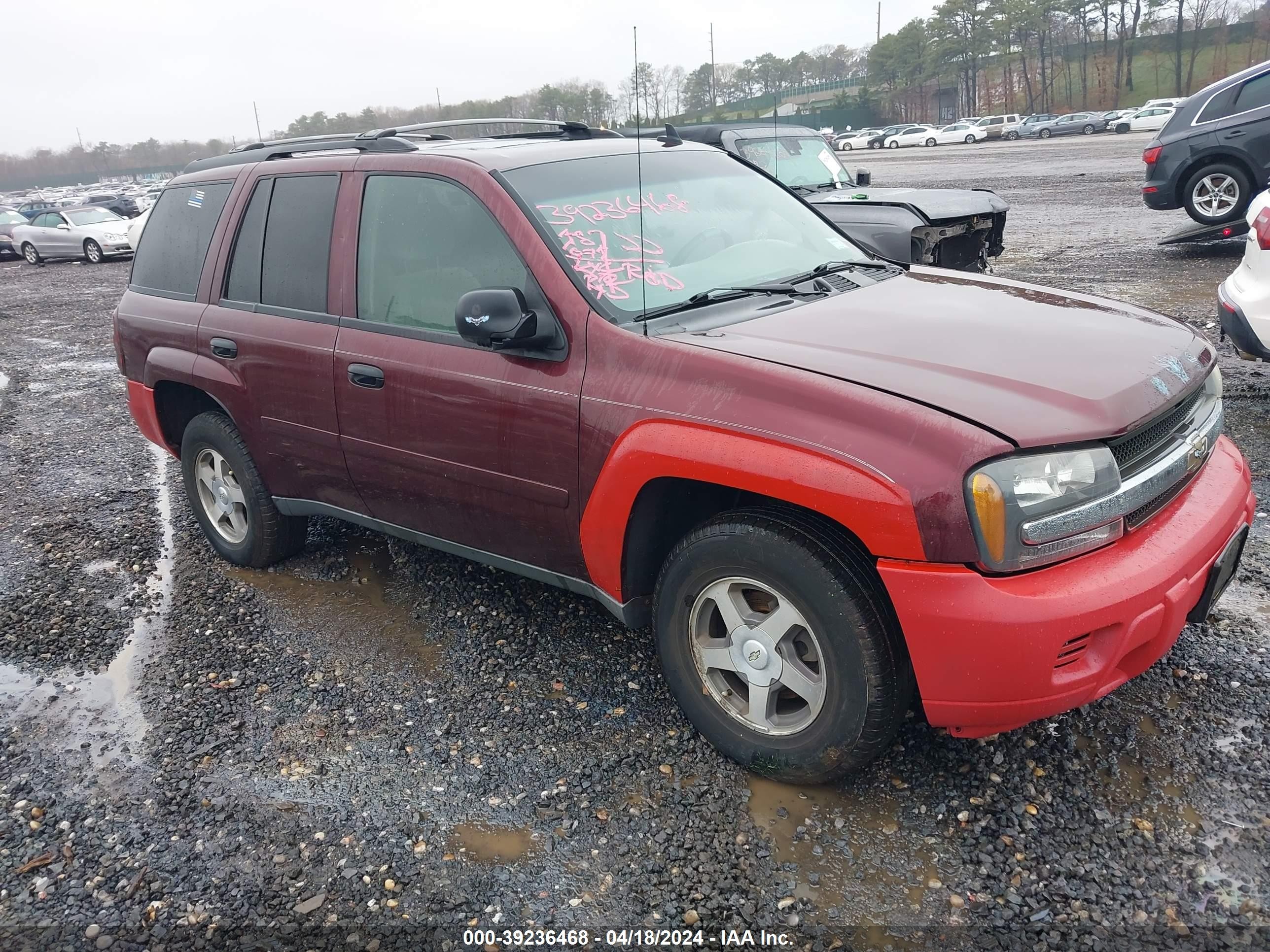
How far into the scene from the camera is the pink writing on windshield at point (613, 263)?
119 inches

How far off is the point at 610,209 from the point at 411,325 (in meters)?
0.81

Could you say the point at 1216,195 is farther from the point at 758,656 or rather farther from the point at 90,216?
the point at 90,216

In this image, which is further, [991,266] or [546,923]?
[991,266]

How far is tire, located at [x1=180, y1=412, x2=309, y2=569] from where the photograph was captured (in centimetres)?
428

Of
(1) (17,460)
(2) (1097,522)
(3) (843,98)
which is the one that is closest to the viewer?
(2) (1097,522)

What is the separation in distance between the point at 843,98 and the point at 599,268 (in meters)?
82.2

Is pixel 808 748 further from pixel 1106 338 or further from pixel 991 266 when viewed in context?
pixel 991 266

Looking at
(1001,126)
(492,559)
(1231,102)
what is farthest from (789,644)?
(1001,126)

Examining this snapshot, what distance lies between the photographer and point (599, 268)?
3064 mm

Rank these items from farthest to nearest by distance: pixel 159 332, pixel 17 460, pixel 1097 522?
1. pixel 17 460
2. pixel 159 332
3. pixel 1097 522

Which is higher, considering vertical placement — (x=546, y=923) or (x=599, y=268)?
(x=599, y=268)

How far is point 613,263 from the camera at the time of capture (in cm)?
311

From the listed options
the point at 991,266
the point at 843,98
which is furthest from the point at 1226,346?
the point at 843,98

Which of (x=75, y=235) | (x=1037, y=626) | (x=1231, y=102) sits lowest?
(x=1037, y=626)
